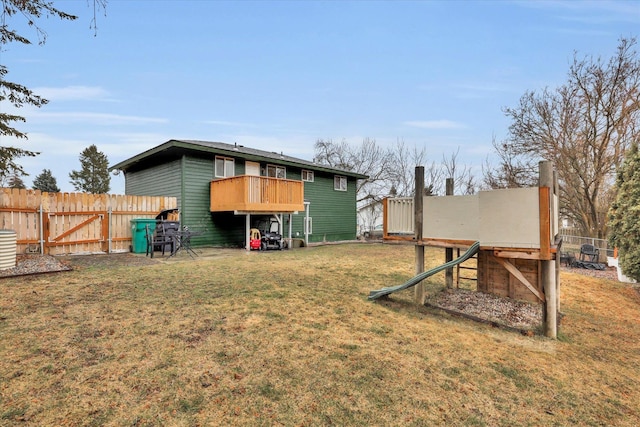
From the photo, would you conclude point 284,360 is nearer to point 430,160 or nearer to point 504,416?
Result: point 504,416

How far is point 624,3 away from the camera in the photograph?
28.9 feet

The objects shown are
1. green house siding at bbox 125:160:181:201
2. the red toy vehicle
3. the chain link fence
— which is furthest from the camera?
the chain link fence

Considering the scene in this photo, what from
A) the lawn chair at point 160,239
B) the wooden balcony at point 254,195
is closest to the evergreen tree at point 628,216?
the wooden balcony at point 254,195

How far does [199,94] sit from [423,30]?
11.6 m

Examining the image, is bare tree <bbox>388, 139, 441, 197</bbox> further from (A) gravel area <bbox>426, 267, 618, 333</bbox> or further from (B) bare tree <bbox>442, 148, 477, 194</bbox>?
(A) gravel area <bbox>426, 267, 618, 333</bbox>

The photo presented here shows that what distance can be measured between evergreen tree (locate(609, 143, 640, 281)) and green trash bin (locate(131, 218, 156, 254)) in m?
14.3

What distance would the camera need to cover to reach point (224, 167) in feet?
45.3

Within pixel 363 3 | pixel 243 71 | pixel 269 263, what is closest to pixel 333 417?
pixel 269 263

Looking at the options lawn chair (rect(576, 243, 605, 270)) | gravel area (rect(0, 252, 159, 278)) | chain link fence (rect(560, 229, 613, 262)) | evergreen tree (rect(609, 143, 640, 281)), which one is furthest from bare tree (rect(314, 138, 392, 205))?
gravel area (rect(0, 252, 159, 278))

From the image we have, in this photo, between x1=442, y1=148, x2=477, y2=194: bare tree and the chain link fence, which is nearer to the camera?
the chain link fence

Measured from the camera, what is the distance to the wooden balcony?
37.9 feet

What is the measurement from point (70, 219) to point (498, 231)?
12.1m

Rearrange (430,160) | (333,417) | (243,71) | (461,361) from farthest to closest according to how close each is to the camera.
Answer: (430,160) < (243,71) < (461,361) < (333,417)

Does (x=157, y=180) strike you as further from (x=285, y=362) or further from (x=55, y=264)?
(x=285, y=362)
